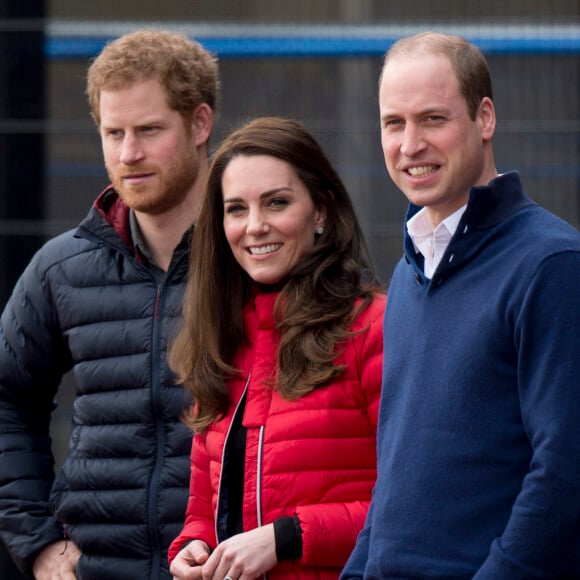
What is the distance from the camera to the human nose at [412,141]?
7.81 feet

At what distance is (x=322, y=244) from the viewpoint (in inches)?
118

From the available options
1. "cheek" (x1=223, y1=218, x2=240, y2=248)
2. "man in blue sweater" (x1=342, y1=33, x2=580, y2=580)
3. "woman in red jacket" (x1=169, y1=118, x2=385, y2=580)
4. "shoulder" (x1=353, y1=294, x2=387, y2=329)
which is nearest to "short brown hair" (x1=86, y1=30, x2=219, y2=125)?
"woman in red jacket" (x1=169, y1=118, x2=385, y2=580)

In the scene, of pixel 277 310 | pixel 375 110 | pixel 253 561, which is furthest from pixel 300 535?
pixel 375 110

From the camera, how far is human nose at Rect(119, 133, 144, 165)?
334cm

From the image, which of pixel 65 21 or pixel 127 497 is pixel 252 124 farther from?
pixel 65 21

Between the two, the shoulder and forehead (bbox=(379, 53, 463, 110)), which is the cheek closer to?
the shoulder

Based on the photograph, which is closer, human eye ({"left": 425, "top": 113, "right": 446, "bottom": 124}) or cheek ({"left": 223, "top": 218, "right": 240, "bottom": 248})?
human eye ({"left": 425, "top": 113, "right": 446, "bottom": 124})

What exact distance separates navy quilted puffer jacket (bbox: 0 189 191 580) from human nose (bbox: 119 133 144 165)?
0.22 m

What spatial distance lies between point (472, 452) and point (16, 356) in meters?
1.68

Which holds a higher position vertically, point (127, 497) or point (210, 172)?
point (210, 172)

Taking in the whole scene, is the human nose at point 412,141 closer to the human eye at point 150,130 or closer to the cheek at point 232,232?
the cheek at point 232,232

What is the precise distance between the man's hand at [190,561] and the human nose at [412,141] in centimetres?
101

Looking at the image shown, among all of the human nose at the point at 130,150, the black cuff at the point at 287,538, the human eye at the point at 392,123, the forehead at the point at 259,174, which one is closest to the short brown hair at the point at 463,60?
the human eye at the point at 392,123

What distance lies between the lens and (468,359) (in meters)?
2.23
